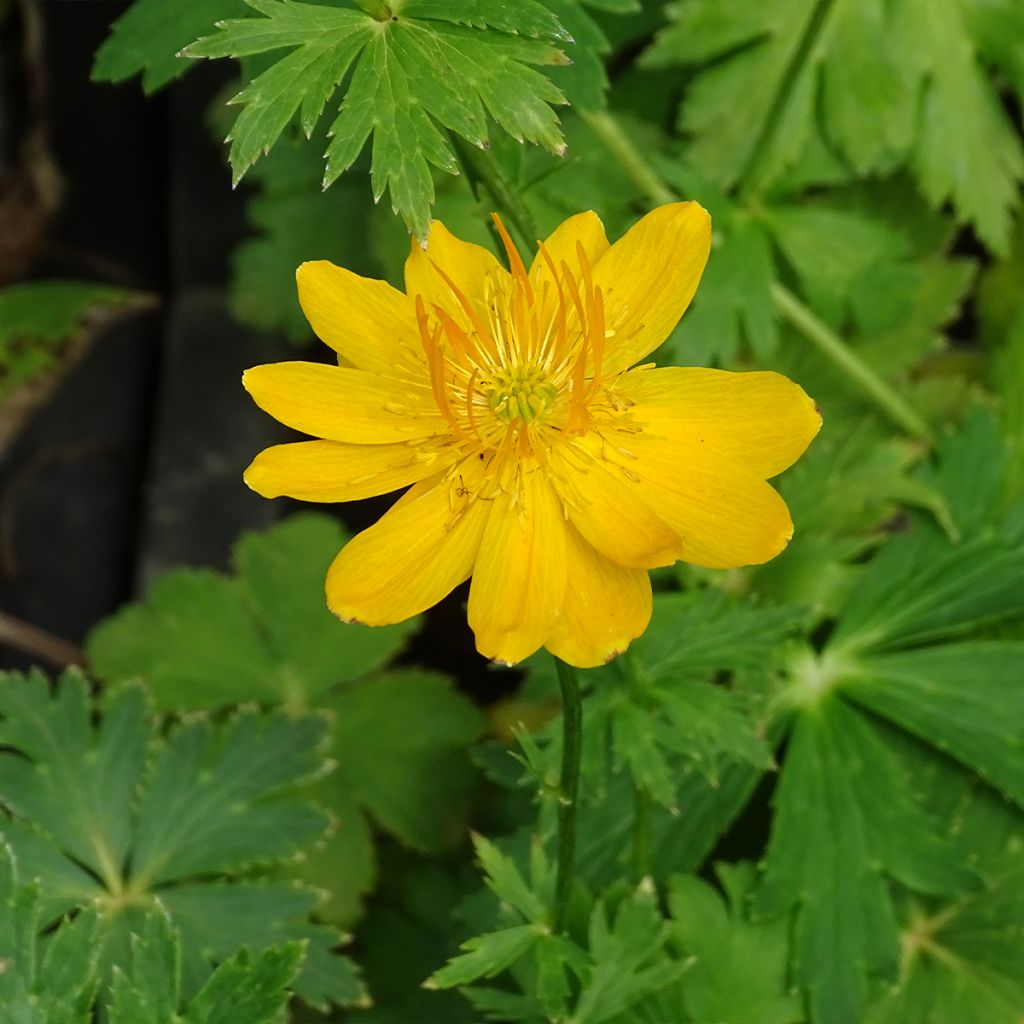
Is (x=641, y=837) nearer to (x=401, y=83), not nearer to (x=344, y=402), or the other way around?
(x=344, y=402)

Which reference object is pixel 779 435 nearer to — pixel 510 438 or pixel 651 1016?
pixel 510 438

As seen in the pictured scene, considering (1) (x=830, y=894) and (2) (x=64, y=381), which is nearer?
(1) (x=830, y=894)

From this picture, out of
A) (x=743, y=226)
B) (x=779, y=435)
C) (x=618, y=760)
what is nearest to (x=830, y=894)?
(x=618, y=760)

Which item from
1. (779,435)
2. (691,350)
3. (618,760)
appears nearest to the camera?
(779,435)

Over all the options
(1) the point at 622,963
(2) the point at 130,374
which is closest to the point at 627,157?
(1) the point at 622,963

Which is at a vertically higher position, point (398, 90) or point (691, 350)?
point (398, 90)

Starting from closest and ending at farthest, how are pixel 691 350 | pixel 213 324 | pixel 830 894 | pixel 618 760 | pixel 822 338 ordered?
pixel 618 760 → pixel 830 894 → pixel 691 350 → pixel 822 338 → pixel 213 324

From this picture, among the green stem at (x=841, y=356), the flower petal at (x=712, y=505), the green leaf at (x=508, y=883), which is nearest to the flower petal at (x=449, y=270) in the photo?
the flower petal at (x=712, y=505)

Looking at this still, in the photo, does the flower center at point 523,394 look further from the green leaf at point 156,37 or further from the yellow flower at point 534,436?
the green leaf at point 156,37

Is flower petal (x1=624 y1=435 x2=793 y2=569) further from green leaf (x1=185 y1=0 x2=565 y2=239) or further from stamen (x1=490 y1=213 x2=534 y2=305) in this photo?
green leaf (x1=185 y1=0 x2=565 y2=239)
